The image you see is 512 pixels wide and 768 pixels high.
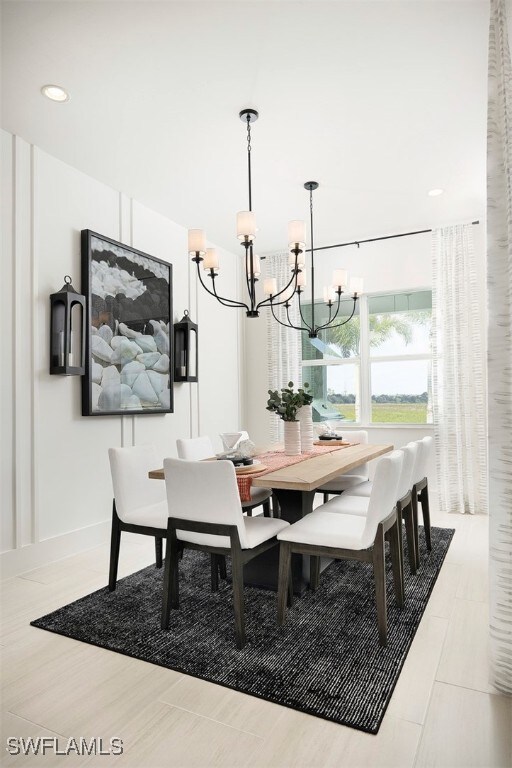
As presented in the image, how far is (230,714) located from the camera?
5.52 ft

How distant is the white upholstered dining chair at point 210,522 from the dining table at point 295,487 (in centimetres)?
27

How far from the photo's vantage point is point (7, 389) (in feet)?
9.98

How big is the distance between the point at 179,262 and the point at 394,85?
2.61m

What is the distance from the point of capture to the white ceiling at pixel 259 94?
7.20 feet

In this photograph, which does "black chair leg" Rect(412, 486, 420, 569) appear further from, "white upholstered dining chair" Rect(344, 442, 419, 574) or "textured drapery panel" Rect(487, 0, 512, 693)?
"textured drapery panel" Rect(487, 0, 512, 693)

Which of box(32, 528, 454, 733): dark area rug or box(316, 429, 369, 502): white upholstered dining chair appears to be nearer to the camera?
box(32, 528, 454, 733): dark area rug

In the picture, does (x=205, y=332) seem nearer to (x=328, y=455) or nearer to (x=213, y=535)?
(x=328, y=455)

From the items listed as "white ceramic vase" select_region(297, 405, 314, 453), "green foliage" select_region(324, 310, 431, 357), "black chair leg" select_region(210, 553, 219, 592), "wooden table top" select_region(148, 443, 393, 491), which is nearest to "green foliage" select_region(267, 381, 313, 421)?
"white ceramic vase" select_region(297, 405, 314, 453)

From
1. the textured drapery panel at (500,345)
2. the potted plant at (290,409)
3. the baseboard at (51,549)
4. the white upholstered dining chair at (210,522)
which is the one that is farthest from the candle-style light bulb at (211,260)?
the baseboard at (51,549)

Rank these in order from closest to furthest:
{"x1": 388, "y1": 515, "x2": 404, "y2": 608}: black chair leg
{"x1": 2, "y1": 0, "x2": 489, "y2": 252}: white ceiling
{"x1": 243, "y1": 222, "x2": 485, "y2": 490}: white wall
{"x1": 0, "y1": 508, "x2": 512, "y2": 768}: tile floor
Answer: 1. {"x1": 0, "y1": 508, "x2": 512, "y2": 768}: tile floor
2. {"x1": 2, "y1": 0, "x2": 489, "y2": 252}: white ceiling
3. {"x1": 388, "y1": 515, "x2": 404, "y2": 608}: black chair leg
4. {"x1": 243, "y1": 222, "x2": 485, "y2": 490}: white wall

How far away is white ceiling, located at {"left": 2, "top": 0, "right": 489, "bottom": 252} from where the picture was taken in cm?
220

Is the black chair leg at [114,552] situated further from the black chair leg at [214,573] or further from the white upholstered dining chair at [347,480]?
the white upholstered dining chair at [347,480]

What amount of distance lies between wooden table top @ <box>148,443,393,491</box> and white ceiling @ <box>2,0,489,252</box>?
2101 mm

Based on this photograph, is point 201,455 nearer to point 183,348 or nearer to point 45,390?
point 45,390
